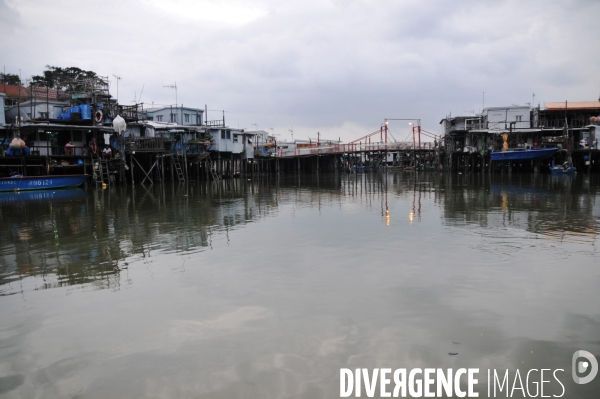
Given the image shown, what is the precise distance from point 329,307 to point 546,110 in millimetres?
56682

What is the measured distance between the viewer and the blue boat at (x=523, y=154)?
1935 inches

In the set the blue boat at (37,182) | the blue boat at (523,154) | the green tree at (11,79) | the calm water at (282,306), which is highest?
the green tree at (11,79)

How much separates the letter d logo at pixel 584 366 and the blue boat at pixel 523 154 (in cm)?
5008

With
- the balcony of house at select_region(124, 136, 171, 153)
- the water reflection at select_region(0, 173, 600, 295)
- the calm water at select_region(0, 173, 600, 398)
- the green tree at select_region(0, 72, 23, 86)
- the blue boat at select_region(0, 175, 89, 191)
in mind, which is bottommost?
the calm water at select_region(0, 173, 600, 398)

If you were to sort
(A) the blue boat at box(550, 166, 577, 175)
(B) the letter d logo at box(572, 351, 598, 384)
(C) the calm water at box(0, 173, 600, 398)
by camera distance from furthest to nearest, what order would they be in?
(A) the blue boat at box(550, 166, 577, 175) < (C) the calm water at box(0, 173, 600, 398) < (B) the letter d logo at box(572, 351, 598, 384)

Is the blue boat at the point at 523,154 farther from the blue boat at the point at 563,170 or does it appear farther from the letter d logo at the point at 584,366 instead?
the letter d logo at the point at 584,366

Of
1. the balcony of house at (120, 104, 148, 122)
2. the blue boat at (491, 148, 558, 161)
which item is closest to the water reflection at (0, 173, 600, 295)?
the balcony of house at (120, 104, 148, 122)

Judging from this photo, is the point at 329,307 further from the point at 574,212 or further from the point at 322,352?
the point at 574,212

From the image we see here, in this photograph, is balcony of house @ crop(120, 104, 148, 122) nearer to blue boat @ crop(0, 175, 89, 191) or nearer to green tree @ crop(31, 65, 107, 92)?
blue boat @ crop(0, 175, 89, 191)

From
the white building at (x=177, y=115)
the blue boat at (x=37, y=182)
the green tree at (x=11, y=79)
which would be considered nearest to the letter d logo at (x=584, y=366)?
the blue boat at (x=37, y=182)

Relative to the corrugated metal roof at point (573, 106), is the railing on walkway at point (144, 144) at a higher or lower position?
lower

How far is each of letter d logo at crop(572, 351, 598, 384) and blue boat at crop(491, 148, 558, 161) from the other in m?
50.1

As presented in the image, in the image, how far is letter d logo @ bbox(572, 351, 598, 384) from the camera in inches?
178

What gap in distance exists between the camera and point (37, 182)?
30.2m
